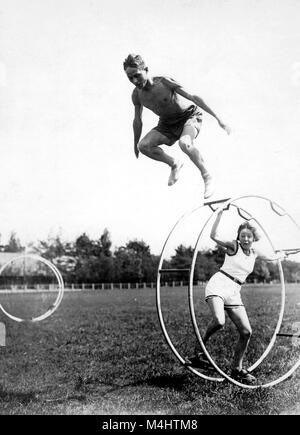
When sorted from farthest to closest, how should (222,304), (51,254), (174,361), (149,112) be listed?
(51,254)
(174,361)
(149,112)
(222,304)

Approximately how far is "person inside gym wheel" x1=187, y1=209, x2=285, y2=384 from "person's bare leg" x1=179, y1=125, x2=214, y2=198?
537mm

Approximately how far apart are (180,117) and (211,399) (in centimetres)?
300

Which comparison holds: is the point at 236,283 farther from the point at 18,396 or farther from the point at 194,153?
the point at 18,396

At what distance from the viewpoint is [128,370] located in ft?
22.9

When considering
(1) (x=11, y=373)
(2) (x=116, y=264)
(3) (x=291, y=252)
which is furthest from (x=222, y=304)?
(2) (x=116, y=264)

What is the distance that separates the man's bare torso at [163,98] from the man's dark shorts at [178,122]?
0.17 feet

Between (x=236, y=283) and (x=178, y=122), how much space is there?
186 cm

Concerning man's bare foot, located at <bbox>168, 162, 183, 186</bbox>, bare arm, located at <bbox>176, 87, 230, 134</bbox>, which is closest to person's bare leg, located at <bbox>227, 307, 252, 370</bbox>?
man's bare foot, located at <bbox>168, 162, 183, 186</bbox>

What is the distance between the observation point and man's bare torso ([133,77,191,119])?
584 centimetres

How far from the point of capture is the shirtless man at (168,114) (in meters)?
5.76

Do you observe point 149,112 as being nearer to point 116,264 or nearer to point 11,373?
point 11,373

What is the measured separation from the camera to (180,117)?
6035mm

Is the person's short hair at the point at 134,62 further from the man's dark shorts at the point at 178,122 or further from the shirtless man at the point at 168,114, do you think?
the man's dark shorts at the point at 178,122

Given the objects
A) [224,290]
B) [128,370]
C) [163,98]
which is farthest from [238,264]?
[128,370]
